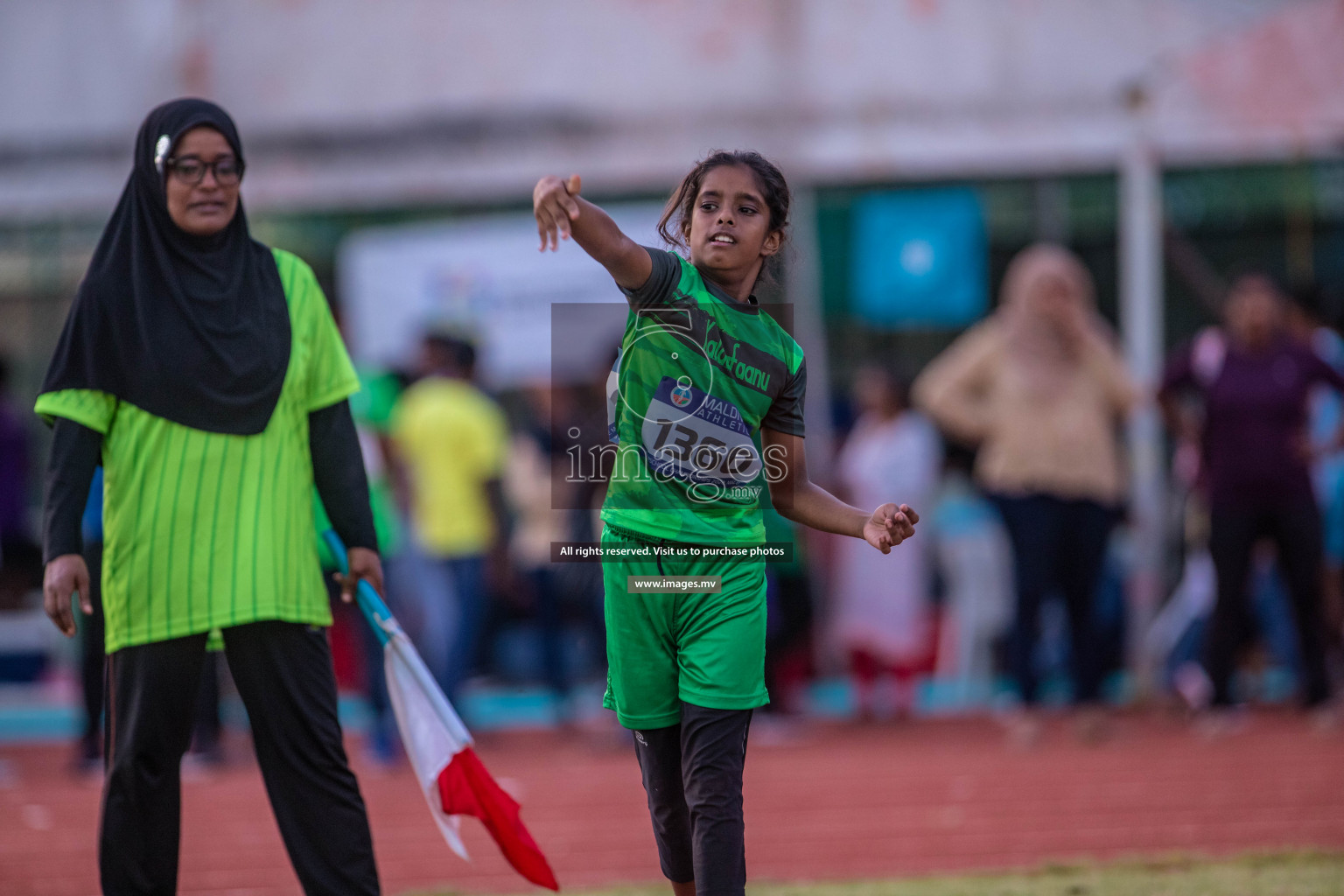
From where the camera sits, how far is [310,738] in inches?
136

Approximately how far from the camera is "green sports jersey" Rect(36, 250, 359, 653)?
3391 mm

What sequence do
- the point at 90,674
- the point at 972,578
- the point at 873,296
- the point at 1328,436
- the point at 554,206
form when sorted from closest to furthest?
the point at 554,206, the point at 90,674, the point at 1328,436, the point at 972,578, the point at 873,296

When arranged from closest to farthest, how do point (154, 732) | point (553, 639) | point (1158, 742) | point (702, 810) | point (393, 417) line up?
point (702, 810)
point (154, 732)
point (1158, 742)
point (393, 417)
point (553, 639)

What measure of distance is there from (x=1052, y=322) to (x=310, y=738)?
214 inches

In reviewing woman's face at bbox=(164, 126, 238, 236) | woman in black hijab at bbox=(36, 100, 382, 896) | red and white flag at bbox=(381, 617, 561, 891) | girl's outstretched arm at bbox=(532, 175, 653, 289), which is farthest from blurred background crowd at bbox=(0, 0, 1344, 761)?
girl's outstretched arm at bbox=(532, 175, 653, 289)

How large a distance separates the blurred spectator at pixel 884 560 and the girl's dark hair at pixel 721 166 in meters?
5.40

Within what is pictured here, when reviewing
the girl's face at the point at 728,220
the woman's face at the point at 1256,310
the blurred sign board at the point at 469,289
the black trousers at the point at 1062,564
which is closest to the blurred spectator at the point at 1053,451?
the black trousers at the point at 1062,564

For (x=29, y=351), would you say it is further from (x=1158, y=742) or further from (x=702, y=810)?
(x=702, y=810)

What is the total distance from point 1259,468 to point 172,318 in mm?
5999

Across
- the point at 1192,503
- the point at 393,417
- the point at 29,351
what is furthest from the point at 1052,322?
the point at 29,351

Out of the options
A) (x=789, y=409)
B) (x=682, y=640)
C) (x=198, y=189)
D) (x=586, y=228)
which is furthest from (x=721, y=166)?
(x=198, y=189)

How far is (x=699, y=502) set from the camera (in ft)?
10.6

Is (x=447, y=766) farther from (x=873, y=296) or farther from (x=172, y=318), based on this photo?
(x=873, y=296)

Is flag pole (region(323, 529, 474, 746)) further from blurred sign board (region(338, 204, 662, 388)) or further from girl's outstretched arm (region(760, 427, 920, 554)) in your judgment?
blurred sign board (region(338, 204, 662, 388))
